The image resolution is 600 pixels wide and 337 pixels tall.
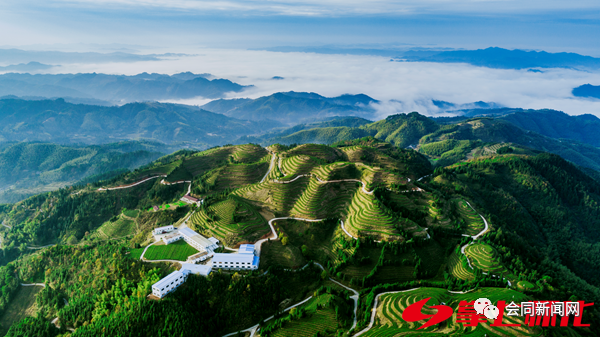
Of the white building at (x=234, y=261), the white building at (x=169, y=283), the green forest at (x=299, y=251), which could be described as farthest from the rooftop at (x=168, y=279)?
the white building at (x=234, y=261)

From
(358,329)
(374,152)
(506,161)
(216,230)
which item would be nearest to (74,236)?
(216,230)

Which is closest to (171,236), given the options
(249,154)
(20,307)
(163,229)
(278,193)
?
(163,229)

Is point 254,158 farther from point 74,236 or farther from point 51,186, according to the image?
point 51,186

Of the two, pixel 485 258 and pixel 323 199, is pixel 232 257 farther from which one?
pixel 485 258

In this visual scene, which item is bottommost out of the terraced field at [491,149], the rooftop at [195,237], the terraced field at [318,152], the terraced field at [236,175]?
the terraced field at [491,149]

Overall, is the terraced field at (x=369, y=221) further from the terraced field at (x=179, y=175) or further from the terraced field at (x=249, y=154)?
the terraced field at (x=179, y=175)

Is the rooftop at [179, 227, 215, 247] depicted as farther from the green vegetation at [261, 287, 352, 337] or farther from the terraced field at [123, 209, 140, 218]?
the terraced field at [123, 209, 140, 218]
